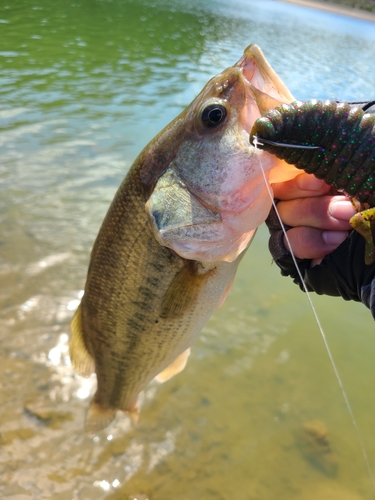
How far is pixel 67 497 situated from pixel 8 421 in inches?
A: 30.2

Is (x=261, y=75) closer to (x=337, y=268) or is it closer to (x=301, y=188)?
(x=301, y=188)

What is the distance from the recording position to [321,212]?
1.76 m

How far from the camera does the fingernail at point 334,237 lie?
185 centimetres

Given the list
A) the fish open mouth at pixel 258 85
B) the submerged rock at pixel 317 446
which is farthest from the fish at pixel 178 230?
the submerged rock at pixel 317 446

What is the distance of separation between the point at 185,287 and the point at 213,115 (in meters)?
0.90

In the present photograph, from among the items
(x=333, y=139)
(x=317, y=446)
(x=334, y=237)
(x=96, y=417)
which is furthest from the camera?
(x=317, y=446)

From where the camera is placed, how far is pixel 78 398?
348 centimetres

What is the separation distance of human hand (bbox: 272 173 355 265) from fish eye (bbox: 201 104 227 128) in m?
0.41

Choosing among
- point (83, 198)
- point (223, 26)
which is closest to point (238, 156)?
point (83, 198)

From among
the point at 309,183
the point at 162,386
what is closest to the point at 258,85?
the point at 309,183

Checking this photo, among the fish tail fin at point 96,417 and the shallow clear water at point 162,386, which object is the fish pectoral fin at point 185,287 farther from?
the shallow clear water at point 162,386

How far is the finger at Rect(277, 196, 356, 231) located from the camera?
5.57 ft

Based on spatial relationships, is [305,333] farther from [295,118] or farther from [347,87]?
[347,87]

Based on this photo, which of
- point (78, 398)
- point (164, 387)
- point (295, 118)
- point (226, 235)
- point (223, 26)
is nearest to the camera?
point (295, 118)
